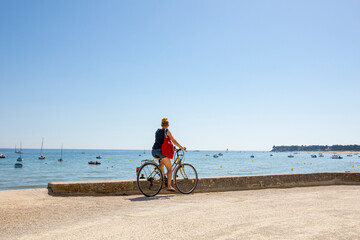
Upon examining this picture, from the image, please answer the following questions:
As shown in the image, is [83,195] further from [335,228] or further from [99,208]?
[335,228]

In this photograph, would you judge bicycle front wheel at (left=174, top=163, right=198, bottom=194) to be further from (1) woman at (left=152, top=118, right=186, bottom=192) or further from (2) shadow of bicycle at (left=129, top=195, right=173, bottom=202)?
(2) shadow of bicycle at (left=129, top=195, right=173, bottom=202)

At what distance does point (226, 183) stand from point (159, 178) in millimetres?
2055

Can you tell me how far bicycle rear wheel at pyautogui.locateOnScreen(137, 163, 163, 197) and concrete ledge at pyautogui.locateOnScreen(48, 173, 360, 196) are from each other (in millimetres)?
244

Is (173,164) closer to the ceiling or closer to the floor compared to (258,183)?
closer to the ceiling

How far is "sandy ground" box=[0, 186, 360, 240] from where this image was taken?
4.09 metres

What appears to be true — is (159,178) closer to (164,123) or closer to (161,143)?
(161,143)

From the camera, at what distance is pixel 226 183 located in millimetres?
8516

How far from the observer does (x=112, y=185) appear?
738 centimetres

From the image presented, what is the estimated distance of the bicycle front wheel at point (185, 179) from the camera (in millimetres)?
7922

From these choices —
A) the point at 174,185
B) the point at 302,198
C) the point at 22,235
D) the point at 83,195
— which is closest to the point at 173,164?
the point at 174,185

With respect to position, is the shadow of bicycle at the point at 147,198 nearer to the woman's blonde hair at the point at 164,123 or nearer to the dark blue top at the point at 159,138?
the dark blue top at the point at 159,138

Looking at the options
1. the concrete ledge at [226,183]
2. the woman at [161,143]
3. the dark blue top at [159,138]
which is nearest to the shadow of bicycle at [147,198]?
the woman at [161,143]

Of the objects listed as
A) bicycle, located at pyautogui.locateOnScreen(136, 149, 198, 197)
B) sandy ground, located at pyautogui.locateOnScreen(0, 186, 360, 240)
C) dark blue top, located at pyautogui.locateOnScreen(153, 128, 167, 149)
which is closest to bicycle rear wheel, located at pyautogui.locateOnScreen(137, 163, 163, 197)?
bicycle, located at pyautogui.locateOnScreen(136, 149, 198, 197)

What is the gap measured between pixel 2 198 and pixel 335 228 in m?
6.01
